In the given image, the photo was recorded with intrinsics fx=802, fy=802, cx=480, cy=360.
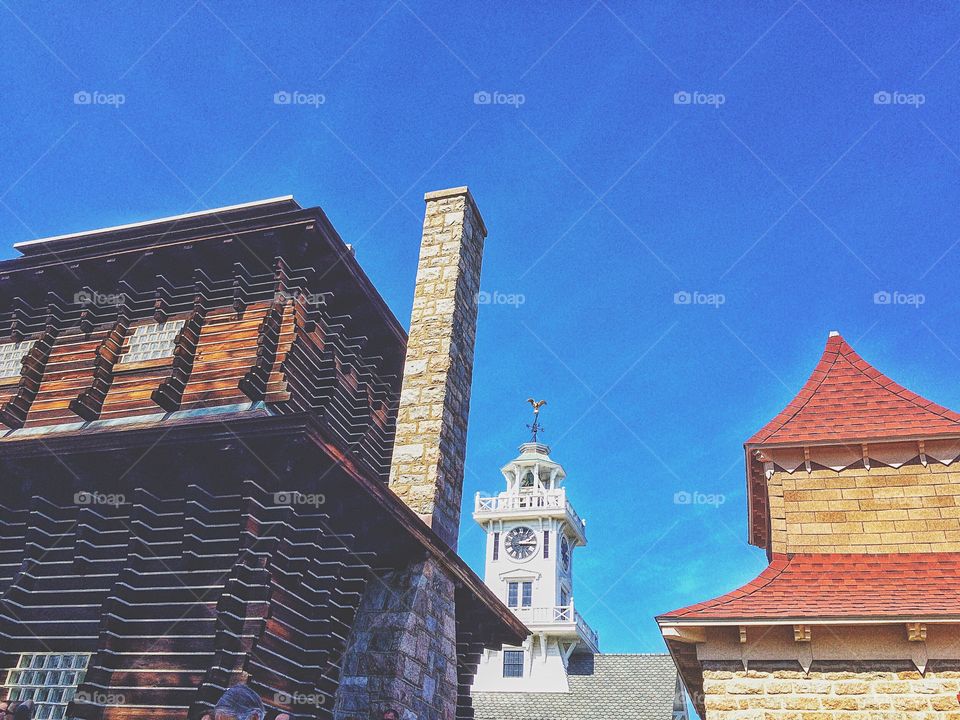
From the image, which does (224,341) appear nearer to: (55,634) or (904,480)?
(55,634)

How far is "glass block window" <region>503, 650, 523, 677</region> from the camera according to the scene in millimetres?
41969

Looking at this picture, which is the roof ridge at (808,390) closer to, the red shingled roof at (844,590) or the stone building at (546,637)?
the red shingled roof at (844,590)

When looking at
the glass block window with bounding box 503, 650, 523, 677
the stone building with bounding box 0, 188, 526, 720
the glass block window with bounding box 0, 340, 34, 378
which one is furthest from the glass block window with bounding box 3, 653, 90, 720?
the glass block window with bounding box 503, 650, 523, 677

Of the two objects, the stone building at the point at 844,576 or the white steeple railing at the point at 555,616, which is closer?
the stone building at the point at 844,576

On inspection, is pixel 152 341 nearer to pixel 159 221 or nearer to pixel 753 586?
pixel 159 221

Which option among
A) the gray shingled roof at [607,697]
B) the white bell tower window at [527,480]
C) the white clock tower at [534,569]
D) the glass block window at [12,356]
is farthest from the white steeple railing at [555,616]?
the glass block window at [12,356]

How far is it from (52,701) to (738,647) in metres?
9.22

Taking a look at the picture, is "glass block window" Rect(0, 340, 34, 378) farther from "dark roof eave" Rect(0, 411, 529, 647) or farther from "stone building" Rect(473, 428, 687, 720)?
"stone building" Rect(473, 428, 687, 720)

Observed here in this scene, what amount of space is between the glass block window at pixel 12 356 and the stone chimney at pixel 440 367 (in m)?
6.75

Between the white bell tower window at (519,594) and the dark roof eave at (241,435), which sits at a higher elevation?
the white bell tower window at (519,594)

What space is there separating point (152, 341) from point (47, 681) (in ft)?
17.7

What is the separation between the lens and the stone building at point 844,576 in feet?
35.3

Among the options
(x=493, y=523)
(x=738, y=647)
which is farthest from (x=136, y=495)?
(x=493, y=523)

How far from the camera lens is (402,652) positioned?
11.0 metres
